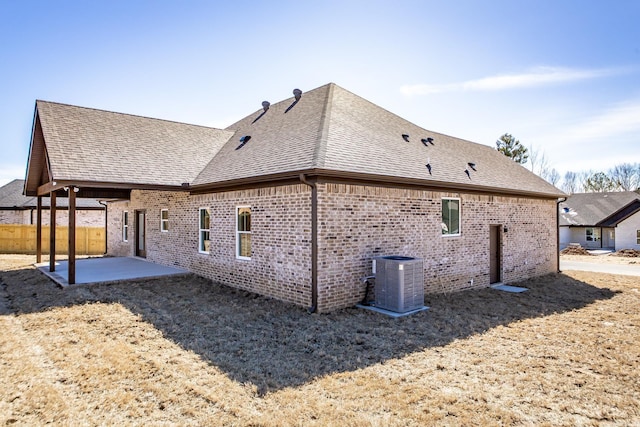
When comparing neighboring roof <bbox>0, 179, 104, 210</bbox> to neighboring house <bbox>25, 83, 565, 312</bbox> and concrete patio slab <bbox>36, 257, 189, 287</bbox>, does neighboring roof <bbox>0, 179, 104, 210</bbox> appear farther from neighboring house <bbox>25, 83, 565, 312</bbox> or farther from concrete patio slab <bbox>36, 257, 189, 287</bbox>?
concrete patio slab <bbox>36, 257, 189, 287</bbox>

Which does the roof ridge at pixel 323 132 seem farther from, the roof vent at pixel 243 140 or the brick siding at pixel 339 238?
the roof vent at pixel 243 140

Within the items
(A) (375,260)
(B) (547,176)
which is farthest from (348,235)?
(B) (547,176)

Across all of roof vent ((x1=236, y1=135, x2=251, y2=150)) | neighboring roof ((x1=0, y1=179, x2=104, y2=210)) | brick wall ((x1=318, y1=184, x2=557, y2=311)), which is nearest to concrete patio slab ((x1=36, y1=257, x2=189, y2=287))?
roof vent ((x1=236, y1=135, x2=251, y2=150))

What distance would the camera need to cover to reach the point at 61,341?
19.7ft

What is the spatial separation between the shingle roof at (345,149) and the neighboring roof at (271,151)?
0.15ft

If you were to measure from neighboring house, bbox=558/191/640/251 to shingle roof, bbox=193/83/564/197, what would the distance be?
63.2 feet

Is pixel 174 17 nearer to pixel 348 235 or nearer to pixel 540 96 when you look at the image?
pixel 348 235

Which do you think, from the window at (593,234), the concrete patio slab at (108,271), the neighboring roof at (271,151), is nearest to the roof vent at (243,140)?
the neighboring roof at (271,151)

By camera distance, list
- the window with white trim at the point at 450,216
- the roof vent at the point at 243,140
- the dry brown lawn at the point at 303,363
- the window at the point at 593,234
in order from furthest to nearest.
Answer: the window at the point at 593,234, the roof vent at the point at 243,140, the window with white trim at the point at 450,216, the dry brown lawn at the point at 303,363

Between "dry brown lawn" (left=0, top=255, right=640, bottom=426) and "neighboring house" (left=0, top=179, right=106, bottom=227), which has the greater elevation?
"neighboring house" (left=0, top=179, right=106, bottom=227)

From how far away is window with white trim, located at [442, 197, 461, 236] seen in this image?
10.6 metres

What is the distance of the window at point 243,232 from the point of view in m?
9.77

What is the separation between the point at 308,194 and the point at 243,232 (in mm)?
2747

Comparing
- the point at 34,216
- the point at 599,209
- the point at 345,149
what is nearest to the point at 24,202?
the point at 34,216
